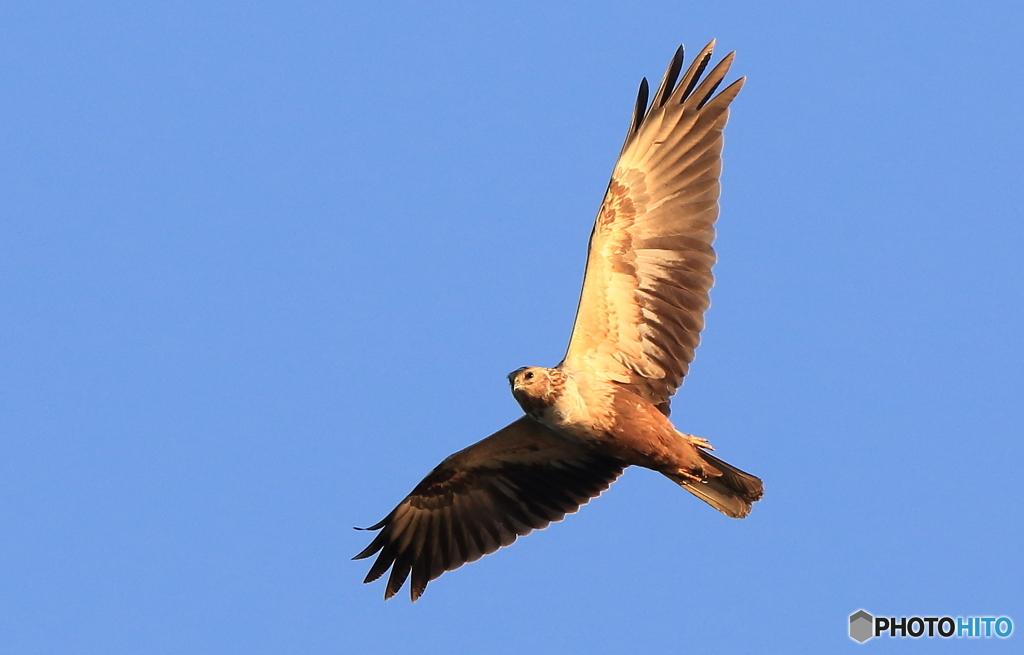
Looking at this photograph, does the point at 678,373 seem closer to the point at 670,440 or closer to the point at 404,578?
the point at 670,440

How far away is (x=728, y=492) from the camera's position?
40.7 feet

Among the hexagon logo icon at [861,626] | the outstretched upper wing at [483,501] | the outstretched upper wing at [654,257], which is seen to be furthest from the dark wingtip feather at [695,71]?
the hexagon logo icon at [861,626]

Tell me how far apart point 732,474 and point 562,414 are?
177 centimetres

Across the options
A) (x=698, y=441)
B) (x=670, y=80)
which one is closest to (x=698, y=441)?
(x=698, y=441)

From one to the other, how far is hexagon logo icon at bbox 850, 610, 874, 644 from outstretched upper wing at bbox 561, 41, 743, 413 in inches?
123

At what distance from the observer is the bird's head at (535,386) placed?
11.4 m

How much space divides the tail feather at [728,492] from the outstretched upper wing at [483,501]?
34.6 inches

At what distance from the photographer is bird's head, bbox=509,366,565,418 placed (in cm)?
1145

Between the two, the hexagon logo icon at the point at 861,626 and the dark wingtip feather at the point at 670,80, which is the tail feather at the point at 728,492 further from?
the dark wingtip feather at the point at 670,80

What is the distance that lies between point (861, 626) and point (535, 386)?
4575mm

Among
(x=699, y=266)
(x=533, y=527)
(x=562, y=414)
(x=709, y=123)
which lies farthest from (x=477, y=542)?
(x=709, y=123)

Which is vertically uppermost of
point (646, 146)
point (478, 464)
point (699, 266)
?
point (646, 146)

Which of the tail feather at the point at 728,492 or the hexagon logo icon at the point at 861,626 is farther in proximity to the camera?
the hexagon logo icon at the point at 861,626

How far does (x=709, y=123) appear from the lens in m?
12.6
